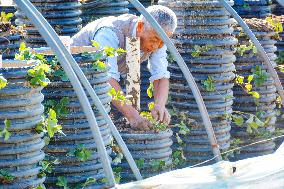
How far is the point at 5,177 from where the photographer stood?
3949 millimetres

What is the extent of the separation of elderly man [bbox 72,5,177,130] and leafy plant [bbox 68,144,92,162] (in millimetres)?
722

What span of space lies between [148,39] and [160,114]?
505 mm

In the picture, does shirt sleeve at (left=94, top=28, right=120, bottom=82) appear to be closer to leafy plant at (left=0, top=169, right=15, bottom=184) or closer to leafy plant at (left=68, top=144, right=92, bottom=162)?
leafy plant at (left=68, top=144, right=92, bottom=162)

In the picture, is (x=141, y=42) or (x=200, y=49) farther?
(x=200, y=49)

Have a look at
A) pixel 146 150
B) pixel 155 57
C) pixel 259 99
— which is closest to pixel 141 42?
pixel 155 57

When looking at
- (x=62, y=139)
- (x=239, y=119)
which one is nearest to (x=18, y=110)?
(x=62, y=139)

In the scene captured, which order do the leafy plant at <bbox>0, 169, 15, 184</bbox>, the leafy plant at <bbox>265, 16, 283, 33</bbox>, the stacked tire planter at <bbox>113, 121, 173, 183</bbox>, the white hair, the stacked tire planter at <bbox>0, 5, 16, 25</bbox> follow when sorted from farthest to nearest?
the stacked tire planter at <bbox>0, 5, 16, 25</bbox> < the leafy plant at <bbox>265, 16, 283, 33</bbox> < the white hair < the stacked tire planter at <bbox>113, 121, 173, 183</bbox> < the leafy plant at <bbox>0, 169, 15, 184</bbox>

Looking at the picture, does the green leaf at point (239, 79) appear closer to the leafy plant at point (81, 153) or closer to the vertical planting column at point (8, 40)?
the vertical planting column at point (8, 40)

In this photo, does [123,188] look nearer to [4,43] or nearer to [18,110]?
[18,110]

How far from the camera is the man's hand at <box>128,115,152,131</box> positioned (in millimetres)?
5363

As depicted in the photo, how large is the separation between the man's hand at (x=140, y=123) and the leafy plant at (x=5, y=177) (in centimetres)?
149

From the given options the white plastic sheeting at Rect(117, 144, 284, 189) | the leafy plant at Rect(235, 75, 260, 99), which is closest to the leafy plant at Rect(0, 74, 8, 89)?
the white plastic sheeting at Rect(117, 144, 284, 189)

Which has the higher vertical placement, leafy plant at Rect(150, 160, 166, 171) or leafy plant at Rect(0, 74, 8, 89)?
leafy plant at Rect(0, 74, 8, 89)

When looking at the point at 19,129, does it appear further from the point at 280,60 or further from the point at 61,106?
the point at 280,60
